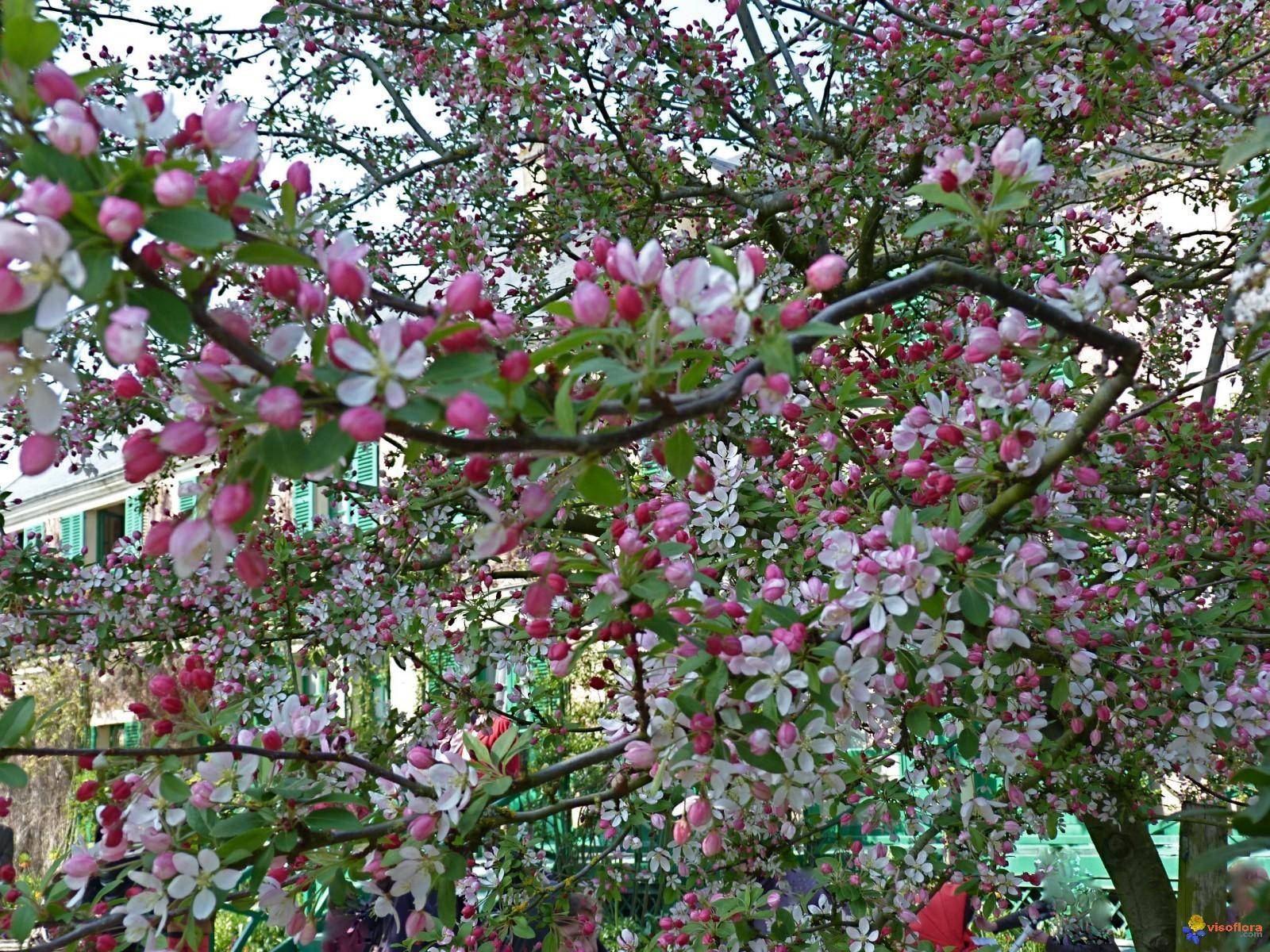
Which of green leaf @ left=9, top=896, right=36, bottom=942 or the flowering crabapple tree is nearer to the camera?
the flowering crabapple tree

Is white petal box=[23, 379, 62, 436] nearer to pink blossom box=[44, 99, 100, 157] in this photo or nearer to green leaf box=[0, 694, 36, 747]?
pink blossom box=[44, 99, 100, 157]

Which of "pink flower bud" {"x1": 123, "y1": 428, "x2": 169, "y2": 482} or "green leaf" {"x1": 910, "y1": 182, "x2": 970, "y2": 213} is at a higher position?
"green leaf" {"x1": 910, "y1": 182, "x2": 970, "y2": 213}

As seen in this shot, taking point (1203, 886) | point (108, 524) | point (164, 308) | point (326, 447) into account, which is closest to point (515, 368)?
point (326, 447)

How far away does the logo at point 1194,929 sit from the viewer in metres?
3.15

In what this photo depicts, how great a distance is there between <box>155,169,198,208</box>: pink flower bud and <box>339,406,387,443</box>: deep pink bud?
19 centimetres

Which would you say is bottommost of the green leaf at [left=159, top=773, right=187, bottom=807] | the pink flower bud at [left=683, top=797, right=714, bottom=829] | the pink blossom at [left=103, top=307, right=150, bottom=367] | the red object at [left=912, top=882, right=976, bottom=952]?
the red object at [left=912, top=882, right=976, bottom=952]

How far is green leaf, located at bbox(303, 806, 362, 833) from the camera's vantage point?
4.58 feet

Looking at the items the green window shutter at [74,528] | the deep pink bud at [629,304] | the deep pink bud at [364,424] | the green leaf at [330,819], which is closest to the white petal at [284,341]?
the deep pink bud at [364,424]

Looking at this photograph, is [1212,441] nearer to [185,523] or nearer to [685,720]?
[685,720]

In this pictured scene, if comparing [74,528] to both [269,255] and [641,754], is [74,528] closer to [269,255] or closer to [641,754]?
[641,754]

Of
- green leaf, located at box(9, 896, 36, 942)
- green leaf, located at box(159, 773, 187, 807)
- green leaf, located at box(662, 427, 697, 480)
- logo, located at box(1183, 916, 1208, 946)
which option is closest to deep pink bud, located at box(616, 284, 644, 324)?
green leaf, located at box(662, 427, 697, 480)

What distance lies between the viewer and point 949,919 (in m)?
3.40

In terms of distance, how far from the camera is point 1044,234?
3512 millimetres

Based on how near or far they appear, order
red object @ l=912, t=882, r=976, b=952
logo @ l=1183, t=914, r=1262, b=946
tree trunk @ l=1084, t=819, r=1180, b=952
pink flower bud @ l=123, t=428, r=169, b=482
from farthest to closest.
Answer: tree trunk @ l=1084, t=819, r=1180, b=952 → red object @ l=912, t=882, r=976, b=952 → logo @ l=1183, t=914, r=1262, b=946 → pink flower bud @ l=123, t=428, r=169, b=482
